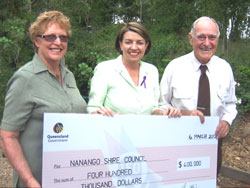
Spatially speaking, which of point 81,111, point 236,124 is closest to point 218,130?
point 81,111

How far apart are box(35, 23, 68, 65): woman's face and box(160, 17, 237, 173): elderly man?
4.13 ft

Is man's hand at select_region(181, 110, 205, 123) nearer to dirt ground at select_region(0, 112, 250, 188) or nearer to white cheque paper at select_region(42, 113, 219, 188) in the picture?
white cheque paper at select_region(42, 113, 219, 188)

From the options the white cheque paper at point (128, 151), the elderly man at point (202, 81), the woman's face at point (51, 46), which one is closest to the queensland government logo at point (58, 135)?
the white cheque paper at point (128, 151)

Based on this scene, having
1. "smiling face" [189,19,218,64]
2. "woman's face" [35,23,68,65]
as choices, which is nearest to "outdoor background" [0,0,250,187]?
"smiling face" [189,19,218,64]

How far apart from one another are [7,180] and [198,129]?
10.8 ft

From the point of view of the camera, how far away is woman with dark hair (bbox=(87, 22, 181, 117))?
249cm

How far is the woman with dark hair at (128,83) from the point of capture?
8.16 feet

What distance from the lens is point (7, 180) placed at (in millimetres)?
4543

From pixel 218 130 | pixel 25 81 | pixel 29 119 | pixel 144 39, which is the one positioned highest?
pixel 144 39

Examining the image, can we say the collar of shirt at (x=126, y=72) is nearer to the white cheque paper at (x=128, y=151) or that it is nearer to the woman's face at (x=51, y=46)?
the white cheque paper at (x=128, y=151)

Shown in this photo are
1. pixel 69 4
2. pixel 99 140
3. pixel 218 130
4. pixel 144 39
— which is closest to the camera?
pixel 99 140

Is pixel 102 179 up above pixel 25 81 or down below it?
below

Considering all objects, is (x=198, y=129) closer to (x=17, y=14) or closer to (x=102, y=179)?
(x=102, y=179)

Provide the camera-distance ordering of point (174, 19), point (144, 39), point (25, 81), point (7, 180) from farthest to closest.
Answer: point (174, 19) < point (7, 180) < point (144, 39) < point (25, 81)
